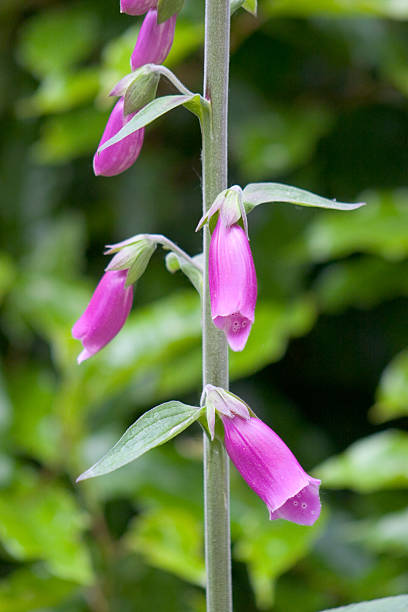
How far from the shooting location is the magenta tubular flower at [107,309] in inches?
25.4

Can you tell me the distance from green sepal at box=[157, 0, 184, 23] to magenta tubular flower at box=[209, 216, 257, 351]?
0.18 m

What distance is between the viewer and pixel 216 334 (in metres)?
0.57

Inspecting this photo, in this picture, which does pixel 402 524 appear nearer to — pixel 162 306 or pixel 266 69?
pixel 162 306

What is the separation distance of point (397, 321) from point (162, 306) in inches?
25.6

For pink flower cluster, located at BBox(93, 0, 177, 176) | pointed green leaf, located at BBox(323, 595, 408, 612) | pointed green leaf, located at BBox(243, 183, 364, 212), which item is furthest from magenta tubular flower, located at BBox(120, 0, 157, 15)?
pointed green leaf, located at BBox(323, 595, 408, 612)

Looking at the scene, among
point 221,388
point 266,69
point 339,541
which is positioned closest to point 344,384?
point 339,541

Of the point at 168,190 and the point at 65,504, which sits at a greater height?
the point at 168,190

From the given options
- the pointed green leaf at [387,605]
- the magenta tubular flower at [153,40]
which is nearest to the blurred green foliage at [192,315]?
the pointed green leaf at [387,605]

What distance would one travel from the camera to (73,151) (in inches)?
66.7

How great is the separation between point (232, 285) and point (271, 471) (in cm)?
13

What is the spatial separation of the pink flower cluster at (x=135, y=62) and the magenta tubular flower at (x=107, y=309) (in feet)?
0.29

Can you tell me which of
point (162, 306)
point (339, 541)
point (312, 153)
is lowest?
point (339, 541)

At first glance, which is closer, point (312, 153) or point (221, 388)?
point (221, 388)

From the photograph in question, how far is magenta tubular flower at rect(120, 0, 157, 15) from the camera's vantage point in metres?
0.59
